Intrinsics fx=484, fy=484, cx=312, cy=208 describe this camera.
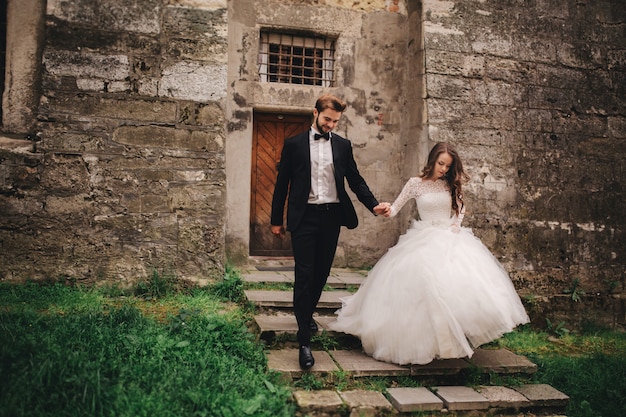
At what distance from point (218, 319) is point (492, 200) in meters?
3.83

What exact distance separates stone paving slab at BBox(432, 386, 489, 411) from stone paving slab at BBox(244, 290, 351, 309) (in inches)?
58.6

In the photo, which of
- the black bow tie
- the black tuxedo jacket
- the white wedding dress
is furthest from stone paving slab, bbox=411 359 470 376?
the black bow tie

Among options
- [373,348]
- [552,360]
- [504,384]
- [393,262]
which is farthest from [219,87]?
[552,360]

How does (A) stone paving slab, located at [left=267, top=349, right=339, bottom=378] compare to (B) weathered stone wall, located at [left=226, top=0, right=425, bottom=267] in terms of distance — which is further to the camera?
(B) weathered stone wall, located at [left=226, top=0, right=425, bottom=267]

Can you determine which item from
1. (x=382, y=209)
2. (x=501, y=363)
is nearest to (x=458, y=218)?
(x=382, y=209)

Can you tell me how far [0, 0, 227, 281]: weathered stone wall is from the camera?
16.4ft

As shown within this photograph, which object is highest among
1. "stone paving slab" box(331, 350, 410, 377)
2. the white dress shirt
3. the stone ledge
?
the stone ledge

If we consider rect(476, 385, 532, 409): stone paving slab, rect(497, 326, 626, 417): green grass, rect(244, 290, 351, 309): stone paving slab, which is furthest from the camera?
rect(244, 290, 351, 309): stone paving slab

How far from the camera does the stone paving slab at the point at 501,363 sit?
386cm

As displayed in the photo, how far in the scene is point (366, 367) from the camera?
11.8ft

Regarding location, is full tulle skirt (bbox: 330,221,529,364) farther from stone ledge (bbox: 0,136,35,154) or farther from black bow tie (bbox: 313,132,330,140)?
stone ledge (bbox: 0,136,35,154)

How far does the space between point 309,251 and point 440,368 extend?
1340 mm

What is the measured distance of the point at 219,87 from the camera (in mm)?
5434

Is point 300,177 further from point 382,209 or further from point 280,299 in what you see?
point 280,299
